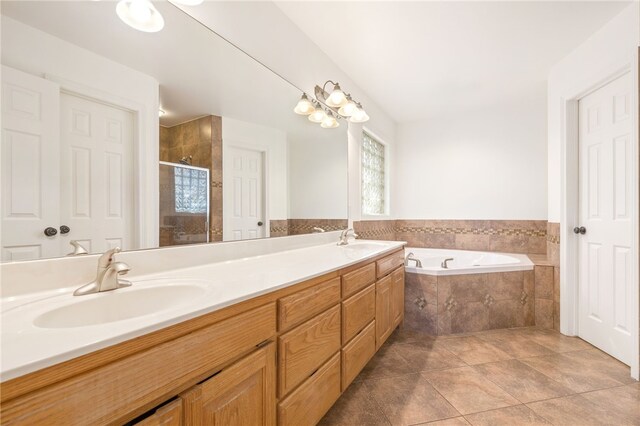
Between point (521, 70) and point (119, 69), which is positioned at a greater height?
point (521, 70)

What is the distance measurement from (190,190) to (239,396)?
2.85 feet

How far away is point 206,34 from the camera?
4.49ft

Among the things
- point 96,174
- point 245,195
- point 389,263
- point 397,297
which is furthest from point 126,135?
point 397,297

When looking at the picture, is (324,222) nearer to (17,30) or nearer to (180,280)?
(180,280)

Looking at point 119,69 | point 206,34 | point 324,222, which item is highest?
point 206,34

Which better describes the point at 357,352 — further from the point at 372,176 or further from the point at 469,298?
the point at 372,176

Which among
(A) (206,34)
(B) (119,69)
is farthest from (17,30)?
(A) (206,34)

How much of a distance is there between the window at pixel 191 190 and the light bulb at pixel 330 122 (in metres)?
1.25

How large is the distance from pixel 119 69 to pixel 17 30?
0.84 ft

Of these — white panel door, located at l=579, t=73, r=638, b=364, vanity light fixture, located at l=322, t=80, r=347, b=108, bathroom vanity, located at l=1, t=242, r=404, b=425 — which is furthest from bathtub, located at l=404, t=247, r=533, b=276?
vanity light fixture, located at l=322, t=80, r=347, b=108

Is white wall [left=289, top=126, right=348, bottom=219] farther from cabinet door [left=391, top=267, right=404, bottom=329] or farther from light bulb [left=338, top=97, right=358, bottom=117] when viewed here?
cabinet door [left=391, top=267, right=404, bottom=329]

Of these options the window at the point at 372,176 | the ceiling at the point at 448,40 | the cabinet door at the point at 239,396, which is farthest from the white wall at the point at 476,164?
the cabinet door at the point at 239,396

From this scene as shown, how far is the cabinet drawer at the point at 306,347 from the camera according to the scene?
3.33 feet

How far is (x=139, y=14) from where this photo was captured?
1.06 metres
